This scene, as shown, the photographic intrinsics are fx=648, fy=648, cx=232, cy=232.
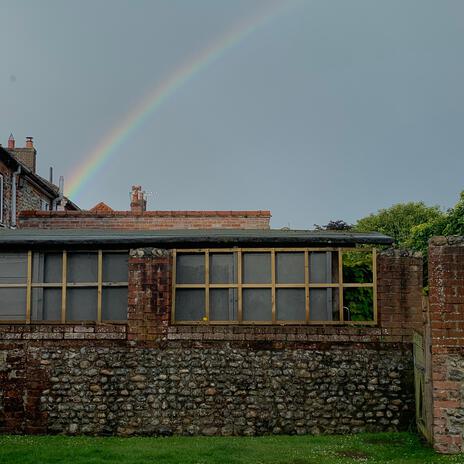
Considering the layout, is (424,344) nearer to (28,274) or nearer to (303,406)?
(303,406)

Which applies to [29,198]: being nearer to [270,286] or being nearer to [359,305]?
[270,286]

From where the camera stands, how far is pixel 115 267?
13.9m

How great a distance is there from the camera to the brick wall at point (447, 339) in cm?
1052

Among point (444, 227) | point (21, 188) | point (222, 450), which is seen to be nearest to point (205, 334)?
point (222, 450)

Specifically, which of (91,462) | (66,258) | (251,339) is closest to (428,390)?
(251,339)

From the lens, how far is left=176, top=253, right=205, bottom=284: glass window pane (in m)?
13.7

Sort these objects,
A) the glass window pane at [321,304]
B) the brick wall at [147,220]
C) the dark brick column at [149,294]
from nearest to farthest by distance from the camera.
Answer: the dark brick column at [149,294]
the glass window pane at [321,304]
the brick wall at [147,220]

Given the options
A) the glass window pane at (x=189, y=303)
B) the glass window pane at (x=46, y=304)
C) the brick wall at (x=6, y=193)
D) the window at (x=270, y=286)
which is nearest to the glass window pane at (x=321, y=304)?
the window at (x=270, y=286)

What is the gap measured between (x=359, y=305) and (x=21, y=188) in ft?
72.0

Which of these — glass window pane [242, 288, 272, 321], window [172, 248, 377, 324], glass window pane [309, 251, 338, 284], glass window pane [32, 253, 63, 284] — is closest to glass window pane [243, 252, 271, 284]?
window [172, 248, 377, 324]

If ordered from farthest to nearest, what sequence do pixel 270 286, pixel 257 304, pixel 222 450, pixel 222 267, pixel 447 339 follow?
pixel 222 267, pixel 257 304, pixel 270 286, pixel 222 450, pixel 447 339

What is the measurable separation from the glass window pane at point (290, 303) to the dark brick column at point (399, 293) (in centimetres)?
159

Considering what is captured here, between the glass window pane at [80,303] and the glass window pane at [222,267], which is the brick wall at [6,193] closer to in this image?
the glass window pane at [80,303]

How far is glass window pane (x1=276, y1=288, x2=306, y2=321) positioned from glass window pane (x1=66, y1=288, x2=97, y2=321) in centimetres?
391
